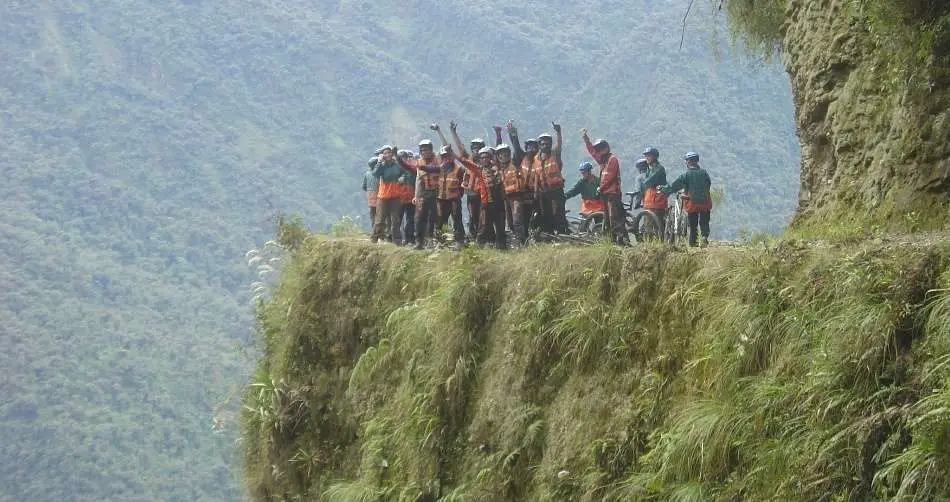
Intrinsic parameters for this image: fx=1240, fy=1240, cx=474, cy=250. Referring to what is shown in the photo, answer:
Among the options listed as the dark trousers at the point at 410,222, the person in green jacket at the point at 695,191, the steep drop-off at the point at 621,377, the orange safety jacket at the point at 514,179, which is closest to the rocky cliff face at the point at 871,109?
the person in green jacket at the point at 695,191

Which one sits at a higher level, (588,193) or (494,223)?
(588,193)

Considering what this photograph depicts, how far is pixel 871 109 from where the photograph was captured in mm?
11594

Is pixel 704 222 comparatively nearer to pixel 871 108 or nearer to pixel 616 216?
pixel 616 216

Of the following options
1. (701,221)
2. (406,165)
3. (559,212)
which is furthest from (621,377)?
(406,165)

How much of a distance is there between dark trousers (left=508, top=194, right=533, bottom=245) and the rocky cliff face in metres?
3.82

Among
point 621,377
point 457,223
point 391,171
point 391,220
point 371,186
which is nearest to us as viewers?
point 621,377

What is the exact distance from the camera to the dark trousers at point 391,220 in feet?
58.8

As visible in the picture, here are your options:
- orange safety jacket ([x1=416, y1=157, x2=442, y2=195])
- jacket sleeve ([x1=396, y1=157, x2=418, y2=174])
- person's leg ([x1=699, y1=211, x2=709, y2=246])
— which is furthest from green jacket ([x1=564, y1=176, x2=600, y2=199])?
jacket sleeve ([x1=396, y1=157, x2=418, y2=174])

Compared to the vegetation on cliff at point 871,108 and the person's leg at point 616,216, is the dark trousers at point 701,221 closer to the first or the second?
the person's leg at point 616,216

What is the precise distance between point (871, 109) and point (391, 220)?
8.27 metres

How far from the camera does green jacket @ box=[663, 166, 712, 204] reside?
14.0 m

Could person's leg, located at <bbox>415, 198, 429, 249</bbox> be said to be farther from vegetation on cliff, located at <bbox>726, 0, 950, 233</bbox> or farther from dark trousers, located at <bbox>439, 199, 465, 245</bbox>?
vegetation on cliff, located at <bbox>726, 0, 950, 233</bbox>

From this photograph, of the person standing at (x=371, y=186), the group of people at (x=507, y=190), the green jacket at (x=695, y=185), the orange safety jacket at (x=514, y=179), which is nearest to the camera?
the green jacket at (x=695, y=185)

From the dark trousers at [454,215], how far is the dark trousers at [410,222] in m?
0.67
